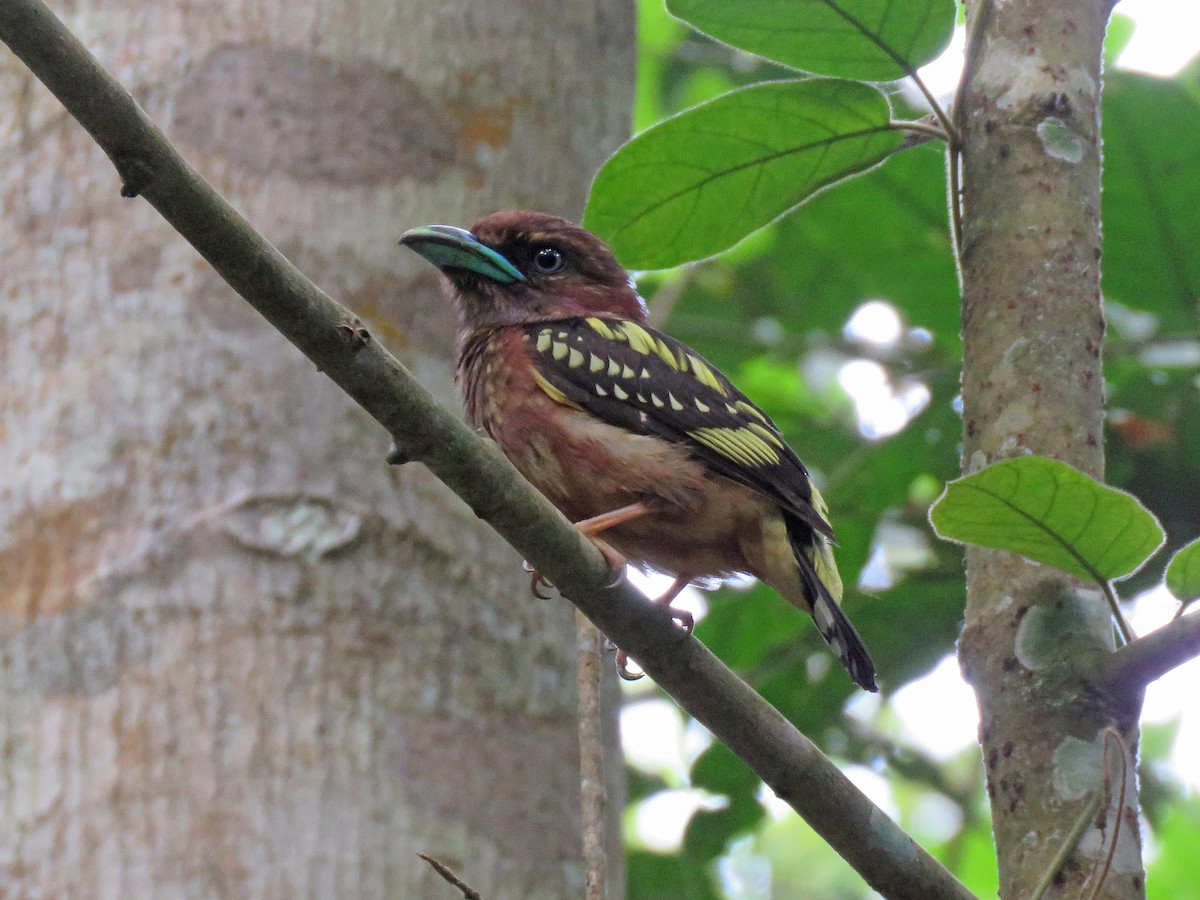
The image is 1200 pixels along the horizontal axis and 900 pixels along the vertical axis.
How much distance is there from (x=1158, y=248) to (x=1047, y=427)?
2.45m

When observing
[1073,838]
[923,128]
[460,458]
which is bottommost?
[1073,838]

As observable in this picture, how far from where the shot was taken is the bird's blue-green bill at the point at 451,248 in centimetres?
337

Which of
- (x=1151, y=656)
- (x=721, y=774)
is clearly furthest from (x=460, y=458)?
(x=721, y=774)

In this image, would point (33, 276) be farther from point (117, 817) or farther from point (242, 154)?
point (117, 817)

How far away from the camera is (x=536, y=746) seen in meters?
3.42

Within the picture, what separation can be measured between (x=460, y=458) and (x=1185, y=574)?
1.19 meters

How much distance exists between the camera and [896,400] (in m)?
6.18

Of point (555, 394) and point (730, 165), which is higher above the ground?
point (730, 165)

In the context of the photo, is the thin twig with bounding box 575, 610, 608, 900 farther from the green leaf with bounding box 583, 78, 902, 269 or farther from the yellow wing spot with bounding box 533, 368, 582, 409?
the green leaf with bounding box 583, 78, 902, 269

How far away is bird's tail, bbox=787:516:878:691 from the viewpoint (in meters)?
3.19

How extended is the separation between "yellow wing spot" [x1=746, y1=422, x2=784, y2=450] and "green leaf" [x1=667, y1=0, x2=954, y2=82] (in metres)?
1.00

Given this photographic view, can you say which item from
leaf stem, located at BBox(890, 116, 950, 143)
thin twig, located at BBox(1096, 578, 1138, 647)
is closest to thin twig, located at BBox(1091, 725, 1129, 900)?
thin twig, located at BBox(1096, 578, 1138, 647)

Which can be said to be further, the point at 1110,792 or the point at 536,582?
the point at 536,582

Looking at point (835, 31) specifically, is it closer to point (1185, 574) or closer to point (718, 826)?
point (1185, 574)
